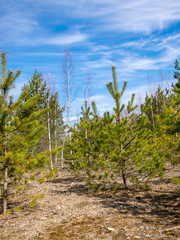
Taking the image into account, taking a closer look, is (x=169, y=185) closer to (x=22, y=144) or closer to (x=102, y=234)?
(x=102, y=234)

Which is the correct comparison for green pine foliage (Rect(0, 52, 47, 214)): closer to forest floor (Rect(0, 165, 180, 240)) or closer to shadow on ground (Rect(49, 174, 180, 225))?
forest floor (Rect(0, 165, 180, 240))

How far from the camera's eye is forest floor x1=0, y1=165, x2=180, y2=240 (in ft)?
12.4

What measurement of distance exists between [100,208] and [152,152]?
8.05 feet

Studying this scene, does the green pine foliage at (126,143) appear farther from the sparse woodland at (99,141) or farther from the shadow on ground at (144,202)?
the shadow on ground at (144,202)

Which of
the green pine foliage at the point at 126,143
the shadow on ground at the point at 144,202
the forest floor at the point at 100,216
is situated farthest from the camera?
the green pine foliage at the point at 126,143

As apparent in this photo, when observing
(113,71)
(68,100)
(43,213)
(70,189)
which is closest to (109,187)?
(70,189)

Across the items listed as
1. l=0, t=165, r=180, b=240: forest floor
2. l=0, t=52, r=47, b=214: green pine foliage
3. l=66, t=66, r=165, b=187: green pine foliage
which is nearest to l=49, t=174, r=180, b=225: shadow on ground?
l=0, t=165, r=180, b=240: forest floor

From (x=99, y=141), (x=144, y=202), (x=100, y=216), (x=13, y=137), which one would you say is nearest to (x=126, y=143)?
(x=99, y=141)

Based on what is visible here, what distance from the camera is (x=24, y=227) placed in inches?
175

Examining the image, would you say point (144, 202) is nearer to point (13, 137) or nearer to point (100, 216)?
point (100, 216)

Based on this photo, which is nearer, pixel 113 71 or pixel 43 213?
pixel 43 213

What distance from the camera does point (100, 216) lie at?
15.8 ft

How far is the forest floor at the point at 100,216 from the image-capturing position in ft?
12.4

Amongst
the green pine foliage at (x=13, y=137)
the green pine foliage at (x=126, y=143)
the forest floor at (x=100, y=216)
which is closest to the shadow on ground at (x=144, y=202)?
the forest floor at (x=100, y=216)
